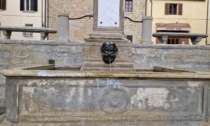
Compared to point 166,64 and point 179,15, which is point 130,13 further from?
point 166,64

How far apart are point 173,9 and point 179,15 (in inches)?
32.8

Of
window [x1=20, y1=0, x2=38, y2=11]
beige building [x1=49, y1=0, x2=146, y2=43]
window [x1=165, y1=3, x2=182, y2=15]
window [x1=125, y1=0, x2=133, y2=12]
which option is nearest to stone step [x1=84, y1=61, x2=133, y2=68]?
beige building [x1=49, y1=0, x2=146, y2=43]

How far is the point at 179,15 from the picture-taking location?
31.0m

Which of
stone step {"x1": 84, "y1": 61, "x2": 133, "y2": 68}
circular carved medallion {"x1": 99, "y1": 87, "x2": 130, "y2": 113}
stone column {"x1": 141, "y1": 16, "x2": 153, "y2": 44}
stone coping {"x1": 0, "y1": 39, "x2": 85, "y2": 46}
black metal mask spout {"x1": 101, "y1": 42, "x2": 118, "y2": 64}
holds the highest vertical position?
stone column {"x1": 141, "y1": 16, "x2": 153, "y2": 44}

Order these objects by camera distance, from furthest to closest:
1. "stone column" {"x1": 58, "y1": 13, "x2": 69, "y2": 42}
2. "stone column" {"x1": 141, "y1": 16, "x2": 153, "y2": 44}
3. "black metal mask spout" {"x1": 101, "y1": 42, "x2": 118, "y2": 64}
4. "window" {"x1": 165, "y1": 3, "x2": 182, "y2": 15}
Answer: "window" {"x1": 165, "y1": 3, "x2": 182, "y2": 15} → "stone column" {"x1": 141, "y1": 16, "x2": 153, "y2": 44} → "stone column" {"x1": 58, "y1": 13, "x2": 69, "y2": 42} → "black metal mask spout" {"x1": 101, "y1": 42, "x2": 118, "y2": 64}

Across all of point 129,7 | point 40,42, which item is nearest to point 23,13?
point 129,7

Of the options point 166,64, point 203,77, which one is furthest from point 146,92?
point 166,64

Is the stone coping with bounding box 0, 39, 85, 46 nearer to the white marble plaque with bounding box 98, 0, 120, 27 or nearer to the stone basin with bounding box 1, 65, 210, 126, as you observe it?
the white marble plaque with bounding box 98, 0, 120, 27

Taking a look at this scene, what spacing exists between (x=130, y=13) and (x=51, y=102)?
88.4 feet

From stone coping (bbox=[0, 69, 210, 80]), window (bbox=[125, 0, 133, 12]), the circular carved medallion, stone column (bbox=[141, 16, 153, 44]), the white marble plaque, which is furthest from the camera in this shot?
window (bbox=[125, 0, 133, 12])

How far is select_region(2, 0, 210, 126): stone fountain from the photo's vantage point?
13.6 feet

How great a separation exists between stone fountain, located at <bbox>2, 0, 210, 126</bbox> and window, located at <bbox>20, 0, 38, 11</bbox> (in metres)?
27.2

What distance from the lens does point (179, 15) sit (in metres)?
31.0

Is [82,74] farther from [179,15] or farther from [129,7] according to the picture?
[179,15]
